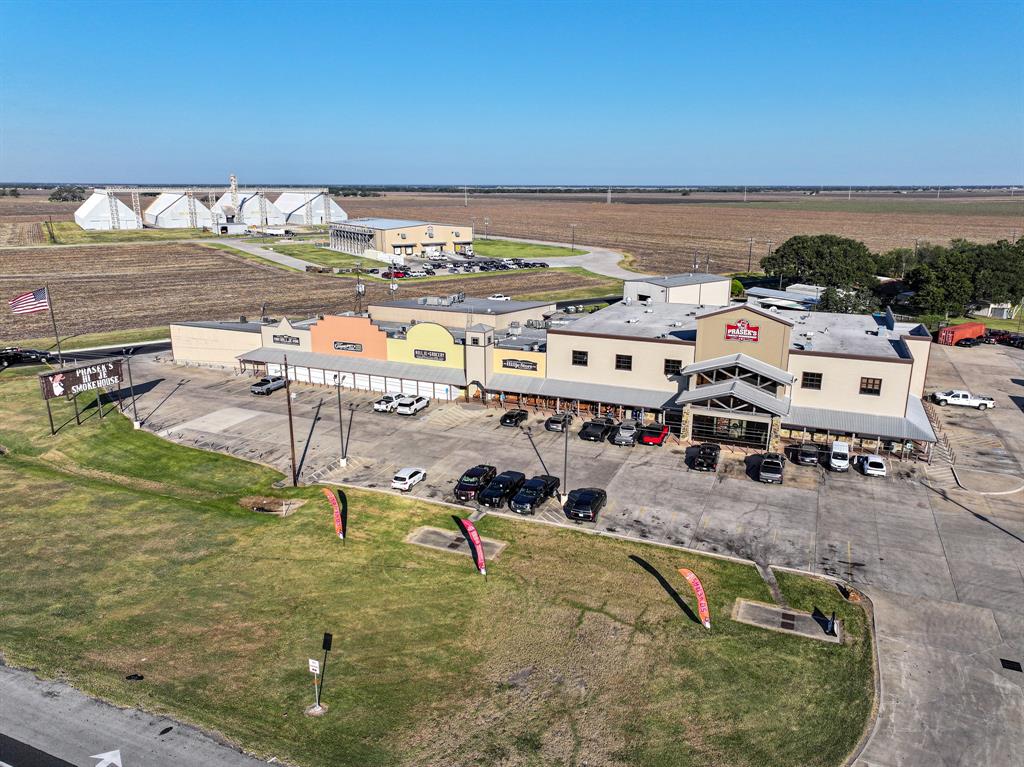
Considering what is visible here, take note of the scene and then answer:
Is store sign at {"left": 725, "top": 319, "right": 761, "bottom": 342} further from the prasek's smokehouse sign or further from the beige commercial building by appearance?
the beige commercial building

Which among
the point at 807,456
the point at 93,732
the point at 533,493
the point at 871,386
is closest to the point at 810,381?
the point at 871,386

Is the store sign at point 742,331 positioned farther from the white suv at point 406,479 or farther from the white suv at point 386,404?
the white suv at point 386,404

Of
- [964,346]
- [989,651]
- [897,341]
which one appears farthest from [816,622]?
[964,346]

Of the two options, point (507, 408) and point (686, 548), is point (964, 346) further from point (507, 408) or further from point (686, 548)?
point (686, 548)

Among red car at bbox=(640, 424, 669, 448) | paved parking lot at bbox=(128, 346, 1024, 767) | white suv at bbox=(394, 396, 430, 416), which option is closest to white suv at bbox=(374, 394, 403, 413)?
white suv at bbox=(394, 396, 430, 416)

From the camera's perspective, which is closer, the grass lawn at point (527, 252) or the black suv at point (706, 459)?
the black suv at point (706, 459)

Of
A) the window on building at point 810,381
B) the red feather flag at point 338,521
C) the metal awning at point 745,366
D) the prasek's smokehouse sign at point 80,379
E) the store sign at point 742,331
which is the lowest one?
the red feather flag at point 338,521

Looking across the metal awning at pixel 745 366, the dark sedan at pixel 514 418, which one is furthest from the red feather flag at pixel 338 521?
the metal awning at pixel 745 366
